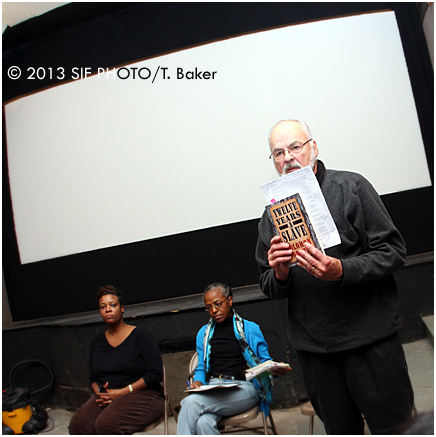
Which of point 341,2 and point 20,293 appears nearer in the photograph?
point 341,2

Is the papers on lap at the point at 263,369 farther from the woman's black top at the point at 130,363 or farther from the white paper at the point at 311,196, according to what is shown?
the white paper at the point at 311,196

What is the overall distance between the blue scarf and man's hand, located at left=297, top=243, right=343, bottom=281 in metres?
1.23

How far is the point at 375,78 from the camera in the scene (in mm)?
4199

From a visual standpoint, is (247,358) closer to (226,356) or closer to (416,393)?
(226,356)

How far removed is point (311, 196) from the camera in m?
1.66

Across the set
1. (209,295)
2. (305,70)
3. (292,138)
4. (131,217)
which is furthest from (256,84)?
(292,138)

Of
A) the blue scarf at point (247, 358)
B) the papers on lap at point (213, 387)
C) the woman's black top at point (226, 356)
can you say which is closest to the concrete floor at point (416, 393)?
the blue scarf at point (247, 358)

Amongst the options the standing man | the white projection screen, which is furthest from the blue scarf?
the white projection screen

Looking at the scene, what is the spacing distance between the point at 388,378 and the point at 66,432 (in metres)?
3.35

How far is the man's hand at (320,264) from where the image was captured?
156 centimetres

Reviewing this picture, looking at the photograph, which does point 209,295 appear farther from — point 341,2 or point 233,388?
point 341,2

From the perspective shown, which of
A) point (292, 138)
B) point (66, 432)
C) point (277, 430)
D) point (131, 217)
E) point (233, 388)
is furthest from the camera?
point (131, 217)

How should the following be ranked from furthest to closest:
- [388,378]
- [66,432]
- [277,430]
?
[66,432]
[277,430]
[388,378]

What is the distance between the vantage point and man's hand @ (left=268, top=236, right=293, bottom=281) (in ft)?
5.39
